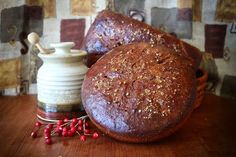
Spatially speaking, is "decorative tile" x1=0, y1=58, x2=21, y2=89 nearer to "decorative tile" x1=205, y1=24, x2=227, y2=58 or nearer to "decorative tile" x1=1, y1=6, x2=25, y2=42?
"decorative tile" x1=1, y1=6, x2=25, y2=42

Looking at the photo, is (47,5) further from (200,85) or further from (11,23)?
(200,85)

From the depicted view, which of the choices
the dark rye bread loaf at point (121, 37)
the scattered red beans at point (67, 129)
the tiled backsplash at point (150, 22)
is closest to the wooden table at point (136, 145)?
the scattered red beans at point (67, 129)

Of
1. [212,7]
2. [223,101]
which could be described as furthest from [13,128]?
[212,7]

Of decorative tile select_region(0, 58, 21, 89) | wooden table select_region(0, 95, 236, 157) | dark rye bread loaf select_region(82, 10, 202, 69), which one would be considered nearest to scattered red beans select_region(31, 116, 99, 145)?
wooden table select_region(0, 95, 236, 157)

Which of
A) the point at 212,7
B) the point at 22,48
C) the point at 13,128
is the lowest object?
the point at 13,128

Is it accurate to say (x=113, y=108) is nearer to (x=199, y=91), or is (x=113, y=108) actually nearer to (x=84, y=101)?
(x=84, y=101)

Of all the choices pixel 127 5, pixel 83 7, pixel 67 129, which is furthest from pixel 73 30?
pixel 67 129
